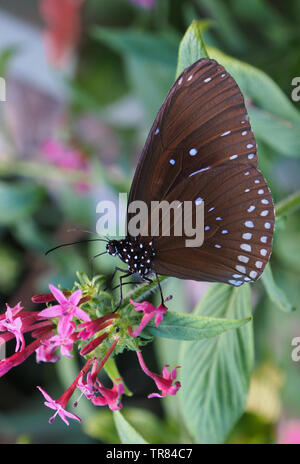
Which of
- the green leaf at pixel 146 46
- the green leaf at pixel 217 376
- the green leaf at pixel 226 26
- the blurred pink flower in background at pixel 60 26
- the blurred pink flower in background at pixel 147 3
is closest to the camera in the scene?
the green leaf at pixel 217 376

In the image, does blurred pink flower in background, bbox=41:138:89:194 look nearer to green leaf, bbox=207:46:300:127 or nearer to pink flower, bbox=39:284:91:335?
green leaf, bbox=207:46:300:127

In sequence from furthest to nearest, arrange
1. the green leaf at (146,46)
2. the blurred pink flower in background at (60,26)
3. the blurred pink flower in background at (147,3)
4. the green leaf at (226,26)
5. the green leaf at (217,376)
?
1. the blurred pink flower in background at (60,26)
2. the blurred pink flower in background at (147,3)
3. the green leaf at (226,26)
4. the green leaf at (146,46)
5. the green leaf at (217,376)

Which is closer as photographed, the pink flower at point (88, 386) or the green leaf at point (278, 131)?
the pink flower at point (88, 386)

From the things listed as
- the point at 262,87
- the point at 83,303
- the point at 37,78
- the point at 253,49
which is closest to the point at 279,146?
the point at 262,87

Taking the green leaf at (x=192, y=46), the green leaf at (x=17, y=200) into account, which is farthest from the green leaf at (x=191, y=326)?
the green leaf at (x=17, y=200)

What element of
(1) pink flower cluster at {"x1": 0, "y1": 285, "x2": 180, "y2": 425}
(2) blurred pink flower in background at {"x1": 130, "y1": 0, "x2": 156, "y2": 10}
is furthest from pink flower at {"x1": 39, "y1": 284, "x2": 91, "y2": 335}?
(2) blurred pink flower in background at {"x1": 130, "y1": 0, "x2": 156, "y2": 10}

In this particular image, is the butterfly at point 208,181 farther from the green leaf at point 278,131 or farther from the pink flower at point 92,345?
the green leaf at point 278,131

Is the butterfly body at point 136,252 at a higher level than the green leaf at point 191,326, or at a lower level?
higher
